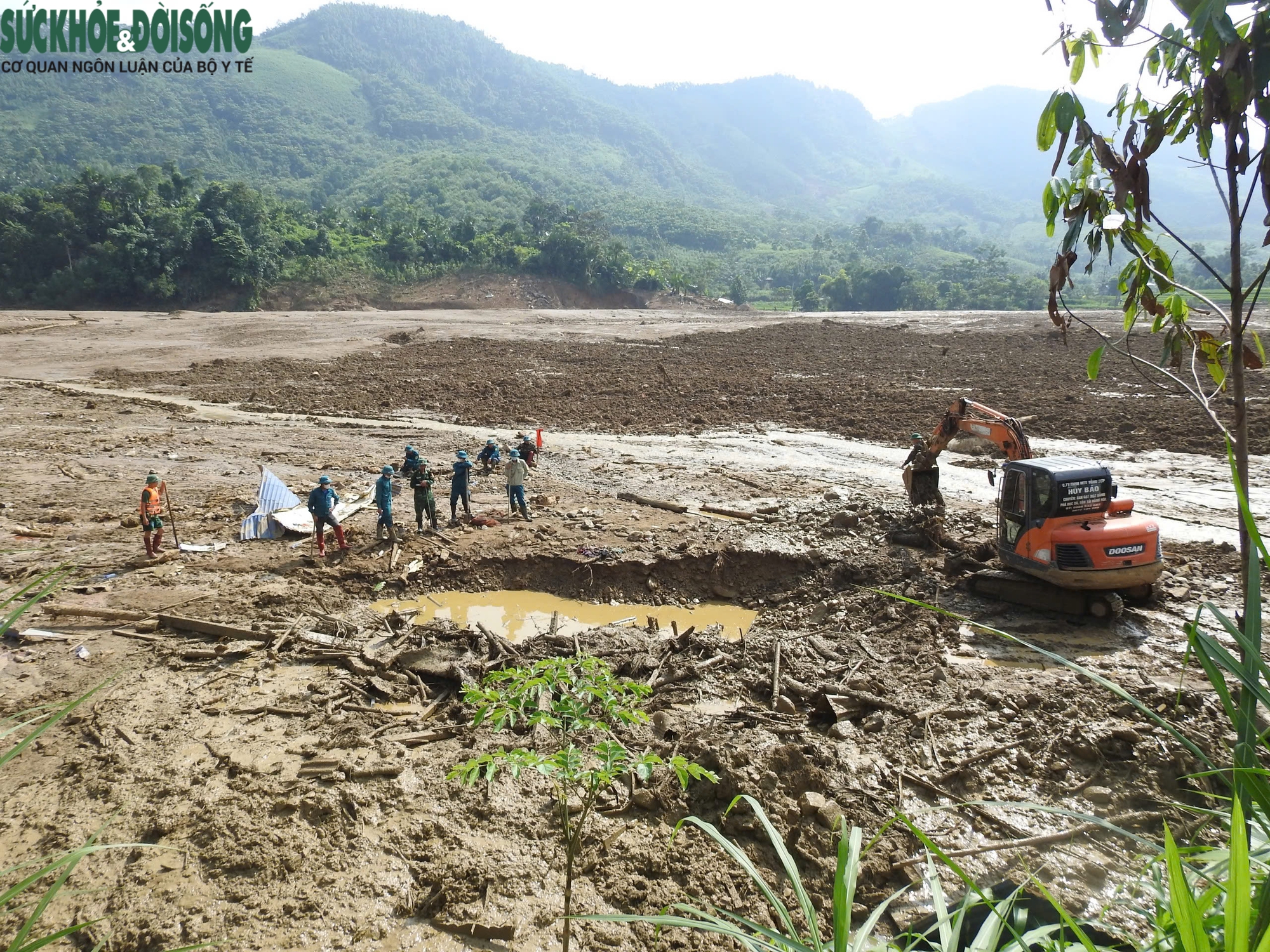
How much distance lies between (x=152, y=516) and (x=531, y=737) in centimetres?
731

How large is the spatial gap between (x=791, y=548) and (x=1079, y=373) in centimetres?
2065

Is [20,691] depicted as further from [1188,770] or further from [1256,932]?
[1188,770]

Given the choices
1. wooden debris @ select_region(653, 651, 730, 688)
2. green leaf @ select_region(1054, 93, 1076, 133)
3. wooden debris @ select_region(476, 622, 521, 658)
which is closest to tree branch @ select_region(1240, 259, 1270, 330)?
green leaf @ select_region(1054, 93, 1076, 133)

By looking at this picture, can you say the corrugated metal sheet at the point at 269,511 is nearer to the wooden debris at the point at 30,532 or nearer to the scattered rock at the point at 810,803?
the wooden debris at the point at 30,532

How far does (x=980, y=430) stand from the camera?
34.3 ft

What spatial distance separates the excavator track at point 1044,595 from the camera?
8836 mm

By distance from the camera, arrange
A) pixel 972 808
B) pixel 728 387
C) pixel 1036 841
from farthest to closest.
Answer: pixel 728 387, pixel 972 808, pixel 1036 841

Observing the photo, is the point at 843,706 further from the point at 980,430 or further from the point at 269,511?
the point at 269,511

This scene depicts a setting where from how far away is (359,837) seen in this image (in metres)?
5.44

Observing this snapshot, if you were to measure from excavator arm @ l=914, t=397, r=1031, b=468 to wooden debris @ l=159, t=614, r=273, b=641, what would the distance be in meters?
9.06

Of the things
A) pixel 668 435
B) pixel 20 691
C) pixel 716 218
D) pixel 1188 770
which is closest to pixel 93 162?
pixel 716 218

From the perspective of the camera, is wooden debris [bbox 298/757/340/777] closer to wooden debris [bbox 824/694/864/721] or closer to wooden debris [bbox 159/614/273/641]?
wooden debris [bbox 159/614/273/641]

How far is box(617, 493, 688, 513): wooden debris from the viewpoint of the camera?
43.9ft

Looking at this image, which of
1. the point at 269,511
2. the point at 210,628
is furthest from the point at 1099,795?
the point at 269,511
